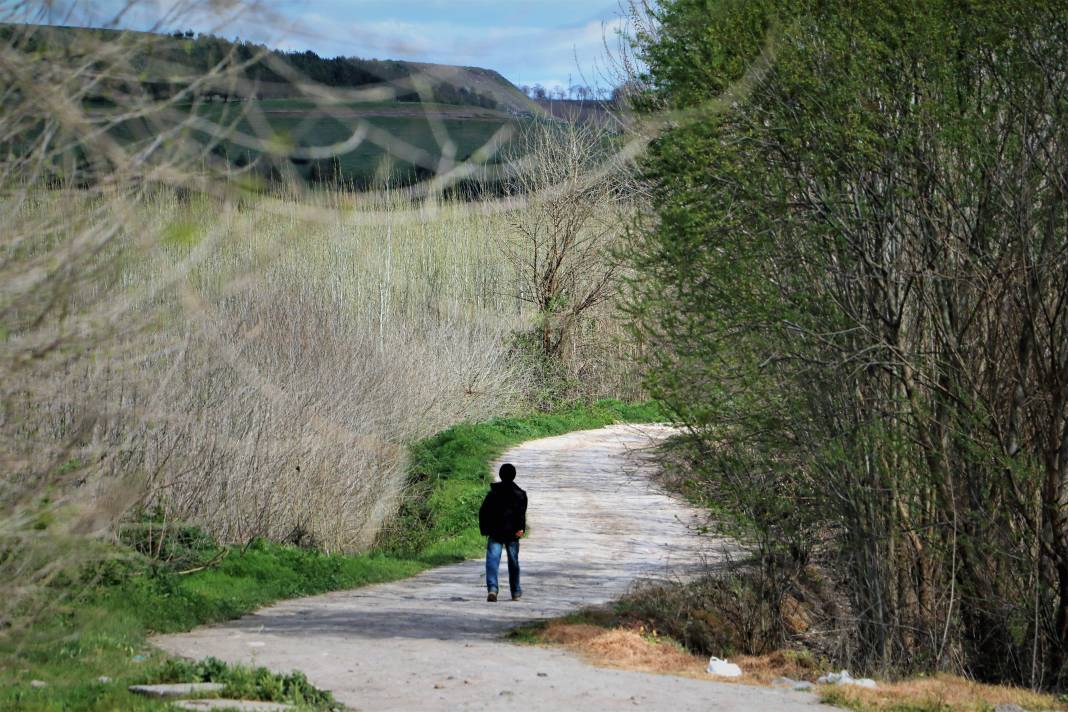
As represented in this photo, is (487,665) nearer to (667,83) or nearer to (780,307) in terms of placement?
(780,307)

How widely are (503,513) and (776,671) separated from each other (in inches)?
144

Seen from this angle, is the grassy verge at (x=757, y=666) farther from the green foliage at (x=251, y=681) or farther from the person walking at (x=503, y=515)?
the green foliage at (x=251, y=681)

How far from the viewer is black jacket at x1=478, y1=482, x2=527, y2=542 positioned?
14.2m

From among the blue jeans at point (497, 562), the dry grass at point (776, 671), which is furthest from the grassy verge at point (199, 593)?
the dry grass at point (776, 671)

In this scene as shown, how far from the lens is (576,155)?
39.3 meters

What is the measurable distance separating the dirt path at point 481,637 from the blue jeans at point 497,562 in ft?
0.67

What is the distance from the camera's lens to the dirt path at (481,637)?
937cm

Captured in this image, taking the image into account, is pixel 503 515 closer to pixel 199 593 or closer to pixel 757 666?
pixel 199 593

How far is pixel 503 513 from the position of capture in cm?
1423

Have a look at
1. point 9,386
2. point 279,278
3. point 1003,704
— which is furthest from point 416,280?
point 9,386

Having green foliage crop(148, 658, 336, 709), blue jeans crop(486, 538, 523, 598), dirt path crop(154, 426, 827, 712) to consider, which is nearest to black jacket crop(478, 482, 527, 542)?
blue jeans crop(486, 538, 523, 598)

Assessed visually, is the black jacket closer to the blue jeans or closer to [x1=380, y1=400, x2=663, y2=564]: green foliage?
the blue jeans

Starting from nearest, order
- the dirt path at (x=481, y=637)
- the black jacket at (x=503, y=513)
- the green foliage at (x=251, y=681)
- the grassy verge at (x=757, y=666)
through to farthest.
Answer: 1. the green foliage at (x=251, y=681)
2. the dirt path at (x=481, y=637)
3. the grassy verge at (x=757, y=666)
4. the black jacket at (x=503, y=513)

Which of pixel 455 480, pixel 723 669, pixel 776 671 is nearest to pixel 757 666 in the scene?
pixel 776 671
